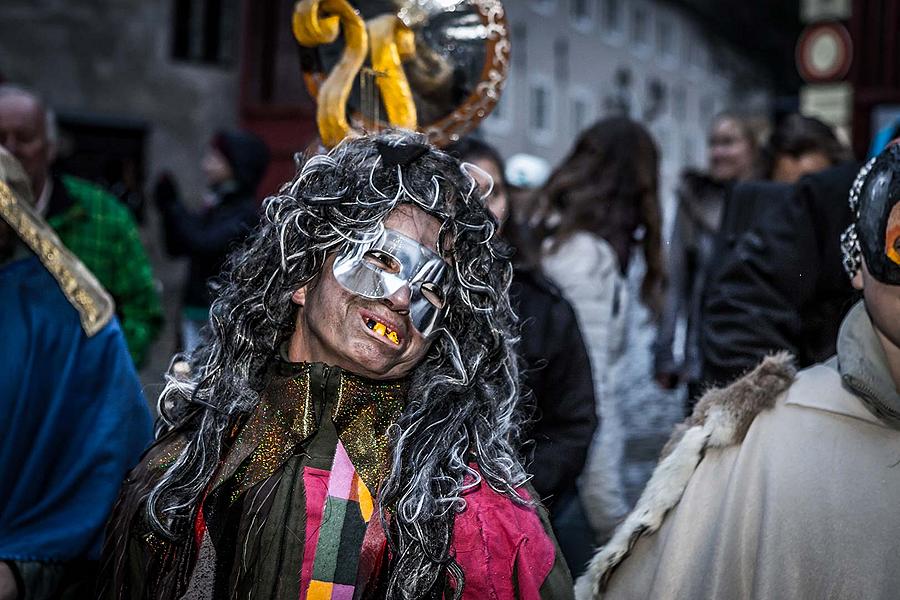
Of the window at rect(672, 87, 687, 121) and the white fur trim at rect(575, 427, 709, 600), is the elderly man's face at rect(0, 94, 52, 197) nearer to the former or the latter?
the white fur trim at rect(575, 427, 709, 600)

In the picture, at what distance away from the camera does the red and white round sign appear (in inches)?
500

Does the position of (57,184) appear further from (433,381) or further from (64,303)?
(433,381)

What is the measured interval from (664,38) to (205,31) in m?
21.2

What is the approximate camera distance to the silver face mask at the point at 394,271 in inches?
84.0

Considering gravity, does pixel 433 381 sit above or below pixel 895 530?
above

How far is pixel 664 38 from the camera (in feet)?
116

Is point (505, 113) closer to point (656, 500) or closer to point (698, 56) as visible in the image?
point (698, 56)

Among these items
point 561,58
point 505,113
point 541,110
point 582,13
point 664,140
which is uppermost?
point 582,13

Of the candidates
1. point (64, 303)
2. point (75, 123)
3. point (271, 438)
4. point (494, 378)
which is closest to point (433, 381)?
point (494, 378)

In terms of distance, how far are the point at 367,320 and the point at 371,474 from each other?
0.97 feet

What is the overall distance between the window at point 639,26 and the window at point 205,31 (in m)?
18.1

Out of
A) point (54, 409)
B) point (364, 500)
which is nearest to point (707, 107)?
point (54, 409)

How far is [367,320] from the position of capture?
7.08 ft

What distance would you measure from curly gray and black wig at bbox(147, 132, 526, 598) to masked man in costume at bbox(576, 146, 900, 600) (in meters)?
0.36
